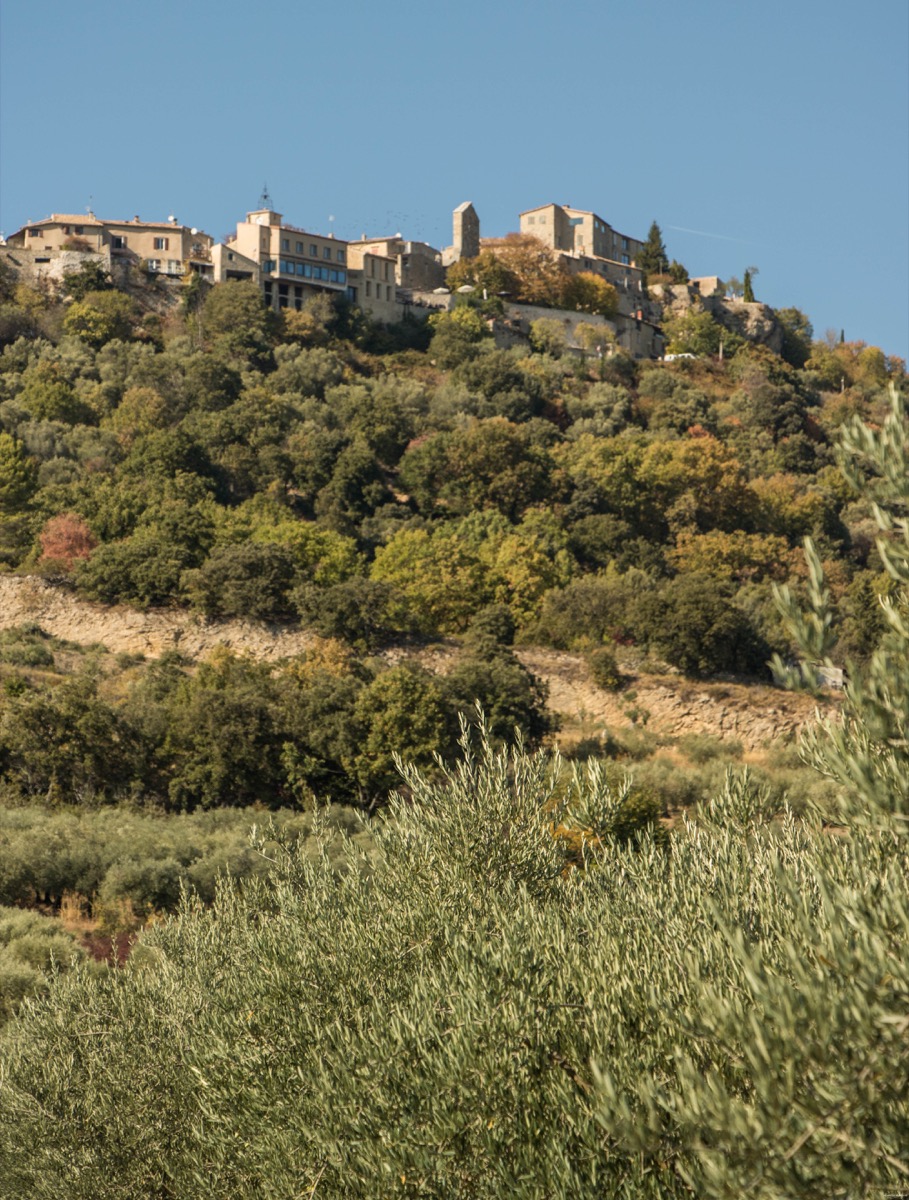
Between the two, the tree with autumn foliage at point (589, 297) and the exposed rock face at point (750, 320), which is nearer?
the tree with autumn foliage at point (589, 297)

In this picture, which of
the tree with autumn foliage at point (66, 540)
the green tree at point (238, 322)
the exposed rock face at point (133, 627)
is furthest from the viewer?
the green tree at point (238, 322)

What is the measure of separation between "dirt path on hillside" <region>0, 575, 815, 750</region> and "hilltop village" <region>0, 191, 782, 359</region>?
34.0 metres

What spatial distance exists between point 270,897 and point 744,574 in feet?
131

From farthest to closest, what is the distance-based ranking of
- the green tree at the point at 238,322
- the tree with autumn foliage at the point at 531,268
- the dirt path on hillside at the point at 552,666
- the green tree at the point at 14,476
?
the tree with autumn foliage at the point at 531,268 < the green tree at the point at 238,322 < the green tree at the point at 14,476 < the dirt path on hillside at the point at 552,666

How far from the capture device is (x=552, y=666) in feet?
129

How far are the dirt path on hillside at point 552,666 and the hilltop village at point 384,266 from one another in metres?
34.0

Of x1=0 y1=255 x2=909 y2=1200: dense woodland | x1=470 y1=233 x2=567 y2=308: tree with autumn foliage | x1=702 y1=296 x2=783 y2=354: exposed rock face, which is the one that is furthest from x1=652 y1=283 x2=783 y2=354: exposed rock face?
x1=470 y1=233 x2=567 y2=308: tree with autumn foliage

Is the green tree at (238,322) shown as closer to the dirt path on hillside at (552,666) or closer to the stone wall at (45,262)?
the stone wall at (45,262)

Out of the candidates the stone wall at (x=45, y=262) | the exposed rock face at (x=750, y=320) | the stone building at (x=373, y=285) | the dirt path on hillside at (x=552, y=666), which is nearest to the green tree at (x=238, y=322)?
the stone wall at (x=45, y=262)

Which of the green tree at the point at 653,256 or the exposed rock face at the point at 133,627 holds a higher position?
the green tree at the point at 653,256

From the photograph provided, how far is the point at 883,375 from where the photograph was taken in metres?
94.2

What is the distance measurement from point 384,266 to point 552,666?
47.2 m

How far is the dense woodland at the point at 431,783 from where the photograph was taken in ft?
23.4

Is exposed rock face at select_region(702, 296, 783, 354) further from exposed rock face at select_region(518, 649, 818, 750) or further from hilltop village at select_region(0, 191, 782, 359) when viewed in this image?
exposed rock face at select_region(518, 649, 818, 750)
